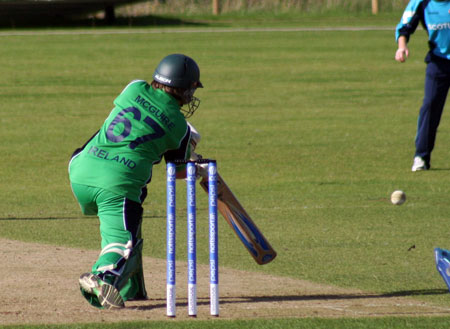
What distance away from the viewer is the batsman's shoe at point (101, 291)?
6250mm

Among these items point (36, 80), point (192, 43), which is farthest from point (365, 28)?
point (36, 80)

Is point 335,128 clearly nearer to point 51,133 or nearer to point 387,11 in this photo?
point 51,133

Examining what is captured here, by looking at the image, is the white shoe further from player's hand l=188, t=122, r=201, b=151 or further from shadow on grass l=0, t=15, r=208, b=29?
shadow on grass l=0, t=15, r=208, b=29

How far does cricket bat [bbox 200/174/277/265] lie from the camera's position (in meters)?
7.18

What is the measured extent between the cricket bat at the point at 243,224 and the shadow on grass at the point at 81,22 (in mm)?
30473

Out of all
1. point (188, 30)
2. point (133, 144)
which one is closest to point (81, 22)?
point (188, 30)

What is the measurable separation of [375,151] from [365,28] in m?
20.1

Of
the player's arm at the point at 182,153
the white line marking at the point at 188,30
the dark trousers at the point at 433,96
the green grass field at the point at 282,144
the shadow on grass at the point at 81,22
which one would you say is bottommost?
the shadow on grass at the point at 81,22

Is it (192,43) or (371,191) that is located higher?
(371,191)

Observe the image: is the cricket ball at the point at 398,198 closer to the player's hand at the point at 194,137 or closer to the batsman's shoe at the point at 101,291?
the player's hand at the point at 194,137

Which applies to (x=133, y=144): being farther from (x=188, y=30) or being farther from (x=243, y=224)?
(x=188, y=30)

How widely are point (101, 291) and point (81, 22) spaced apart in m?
33.0

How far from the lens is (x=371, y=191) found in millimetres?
12086

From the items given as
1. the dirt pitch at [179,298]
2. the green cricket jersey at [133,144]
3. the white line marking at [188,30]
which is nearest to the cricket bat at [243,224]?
the dirt pitch at [179,298]
